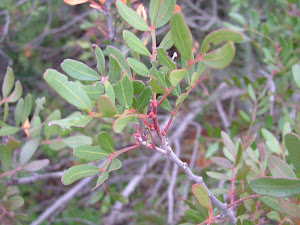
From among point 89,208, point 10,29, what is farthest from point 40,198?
point 10,29

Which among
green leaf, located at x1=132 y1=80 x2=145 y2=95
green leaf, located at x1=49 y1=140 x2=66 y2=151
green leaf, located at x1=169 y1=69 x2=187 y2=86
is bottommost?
A: green leaf, located at x1=49 y1=140 x2=66 y2=151

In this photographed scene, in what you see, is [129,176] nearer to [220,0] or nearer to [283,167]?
[283,167]

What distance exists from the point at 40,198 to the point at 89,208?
62 centimetres

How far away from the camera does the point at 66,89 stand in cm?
43

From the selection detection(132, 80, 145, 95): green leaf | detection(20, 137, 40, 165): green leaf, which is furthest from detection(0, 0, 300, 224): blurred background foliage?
detection(132, 80, 145, 95): green leaf

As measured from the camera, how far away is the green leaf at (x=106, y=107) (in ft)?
1.31

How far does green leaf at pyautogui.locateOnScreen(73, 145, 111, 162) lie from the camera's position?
543 millimetres

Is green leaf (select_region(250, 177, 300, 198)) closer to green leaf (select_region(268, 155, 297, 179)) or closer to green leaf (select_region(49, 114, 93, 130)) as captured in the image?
green leaf (select_region(268, 155, 297, 179))

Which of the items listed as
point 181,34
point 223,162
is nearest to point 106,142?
point 181,34

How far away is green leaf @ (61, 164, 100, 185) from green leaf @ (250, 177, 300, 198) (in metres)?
0.31

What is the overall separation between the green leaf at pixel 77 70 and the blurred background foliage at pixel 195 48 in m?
0.45

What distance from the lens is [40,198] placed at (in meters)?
2.50

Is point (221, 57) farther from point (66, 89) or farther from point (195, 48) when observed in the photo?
point (195, 48)

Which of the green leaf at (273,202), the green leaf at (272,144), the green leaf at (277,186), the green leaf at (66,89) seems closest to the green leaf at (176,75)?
the green leaf at (66,89)
